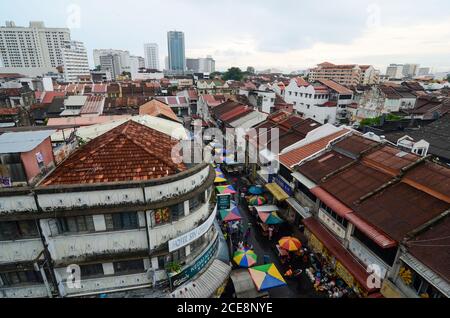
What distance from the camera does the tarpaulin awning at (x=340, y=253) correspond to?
14438 millimetres

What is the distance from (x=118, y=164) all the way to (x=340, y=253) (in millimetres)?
14851

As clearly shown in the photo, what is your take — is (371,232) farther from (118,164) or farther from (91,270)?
(91,270)

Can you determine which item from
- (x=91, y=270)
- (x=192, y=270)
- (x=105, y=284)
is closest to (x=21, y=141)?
(x=91, y=270)

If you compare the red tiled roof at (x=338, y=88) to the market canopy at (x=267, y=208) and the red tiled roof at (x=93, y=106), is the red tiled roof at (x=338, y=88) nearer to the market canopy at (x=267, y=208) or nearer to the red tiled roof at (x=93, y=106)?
the market canopy at (x=267, y=208)

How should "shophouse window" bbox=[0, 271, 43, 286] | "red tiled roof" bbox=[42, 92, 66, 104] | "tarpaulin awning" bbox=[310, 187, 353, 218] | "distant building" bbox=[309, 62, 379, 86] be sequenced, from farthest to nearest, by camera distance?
"distant building" bbox=[309, 62, 379, 86], "red tiled roof" bbox=[42, 92, 66, 104], "tarpaulin awning" bbox=[310, 187, 353, 218], "shophouse window" bbox=[0, 271, 43, 286]

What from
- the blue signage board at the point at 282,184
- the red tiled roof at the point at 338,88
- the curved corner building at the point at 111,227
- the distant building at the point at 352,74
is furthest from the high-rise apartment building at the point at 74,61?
the curved corner building at the point at 111,227

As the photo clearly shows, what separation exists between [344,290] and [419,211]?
686cm

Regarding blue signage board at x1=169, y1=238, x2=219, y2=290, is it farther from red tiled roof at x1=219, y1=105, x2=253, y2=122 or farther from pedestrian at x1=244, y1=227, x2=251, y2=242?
red tiled roof at x1=219, y1=105, x2=253, y2=122

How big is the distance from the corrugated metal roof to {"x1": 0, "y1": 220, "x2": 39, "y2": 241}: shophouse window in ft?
11.2

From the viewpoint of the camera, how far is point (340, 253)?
16.4m

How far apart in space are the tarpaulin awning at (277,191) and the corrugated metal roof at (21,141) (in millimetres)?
18655

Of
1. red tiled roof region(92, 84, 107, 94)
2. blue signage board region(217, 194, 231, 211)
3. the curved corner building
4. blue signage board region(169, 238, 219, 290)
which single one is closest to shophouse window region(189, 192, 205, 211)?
the curved corner building

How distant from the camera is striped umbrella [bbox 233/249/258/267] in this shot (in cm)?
1728
